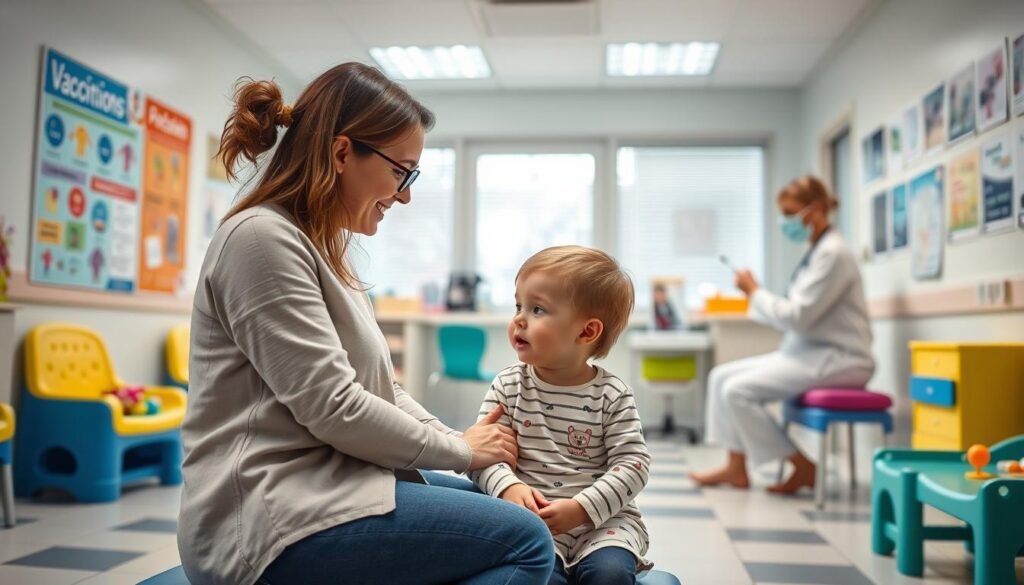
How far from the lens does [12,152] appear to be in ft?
10.6

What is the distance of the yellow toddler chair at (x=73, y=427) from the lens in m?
3.11

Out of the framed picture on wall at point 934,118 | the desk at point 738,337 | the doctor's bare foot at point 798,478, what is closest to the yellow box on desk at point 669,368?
the desk at point 738,337

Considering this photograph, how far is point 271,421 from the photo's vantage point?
1.11 metres

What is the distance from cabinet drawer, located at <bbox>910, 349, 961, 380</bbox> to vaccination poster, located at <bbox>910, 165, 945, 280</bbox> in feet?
2.71

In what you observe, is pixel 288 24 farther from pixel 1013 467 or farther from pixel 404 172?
pixel 1013 467

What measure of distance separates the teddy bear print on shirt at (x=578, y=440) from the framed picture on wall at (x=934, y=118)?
2.87 meters

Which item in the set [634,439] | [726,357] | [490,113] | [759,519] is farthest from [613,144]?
[634,439]

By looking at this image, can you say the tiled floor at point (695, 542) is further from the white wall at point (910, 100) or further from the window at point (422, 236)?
the window at point (422, 236)

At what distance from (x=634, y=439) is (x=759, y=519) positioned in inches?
71.1

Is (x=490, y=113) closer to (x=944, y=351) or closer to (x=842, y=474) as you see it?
(x=842, y=474)

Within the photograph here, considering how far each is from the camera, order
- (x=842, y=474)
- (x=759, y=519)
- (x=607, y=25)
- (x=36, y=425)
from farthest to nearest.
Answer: (x=607, y=25), (x=842, y=474), (x=36, y=425), (x=759, y=519)

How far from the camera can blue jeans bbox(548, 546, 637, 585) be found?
120cm

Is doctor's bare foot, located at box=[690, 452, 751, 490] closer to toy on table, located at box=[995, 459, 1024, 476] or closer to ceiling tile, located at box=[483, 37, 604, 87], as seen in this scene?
toy on table, located at box=[995, 459, 1024, 476]

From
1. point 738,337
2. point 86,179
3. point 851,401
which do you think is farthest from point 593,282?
point 738,337
